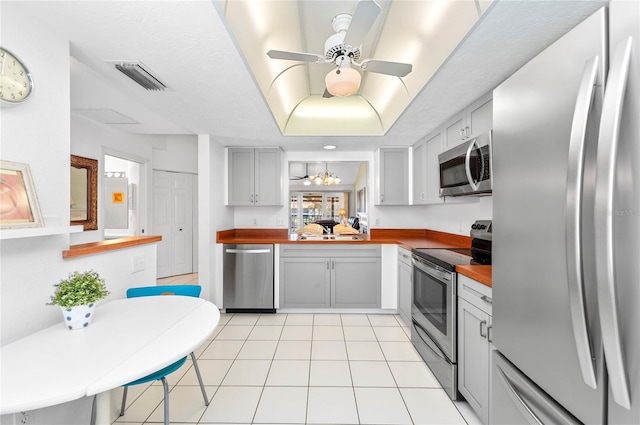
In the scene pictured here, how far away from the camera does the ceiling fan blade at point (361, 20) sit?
1264 millimetres

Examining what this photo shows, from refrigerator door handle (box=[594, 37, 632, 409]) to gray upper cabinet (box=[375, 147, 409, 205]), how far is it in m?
3.21

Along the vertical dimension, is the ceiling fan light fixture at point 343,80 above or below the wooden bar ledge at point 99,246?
above

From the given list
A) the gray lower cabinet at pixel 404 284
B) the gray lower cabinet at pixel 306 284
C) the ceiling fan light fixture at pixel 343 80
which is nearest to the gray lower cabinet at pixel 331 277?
the gray lower cabinet at pixel 306 284

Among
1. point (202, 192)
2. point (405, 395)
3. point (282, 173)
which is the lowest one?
point (405, 395)

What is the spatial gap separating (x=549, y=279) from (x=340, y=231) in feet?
12.5

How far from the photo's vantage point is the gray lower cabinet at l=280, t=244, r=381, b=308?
355cm

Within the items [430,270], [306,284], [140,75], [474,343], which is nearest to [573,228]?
[474,343]

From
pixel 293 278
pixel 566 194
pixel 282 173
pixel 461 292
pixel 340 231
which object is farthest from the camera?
pixel 340 231

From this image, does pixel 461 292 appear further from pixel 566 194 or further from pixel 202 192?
pixel 202 192

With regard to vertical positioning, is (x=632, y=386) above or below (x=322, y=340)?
above

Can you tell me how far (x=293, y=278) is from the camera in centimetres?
357

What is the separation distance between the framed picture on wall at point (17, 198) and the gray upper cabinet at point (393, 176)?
339 cm

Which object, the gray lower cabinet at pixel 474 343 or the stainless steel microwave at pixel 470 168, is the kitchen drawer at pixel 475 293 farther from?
the stainless steel microwave at pixel 470 168

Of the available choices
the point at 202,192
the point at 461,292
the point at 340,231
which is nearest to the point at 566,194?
the point at 461,292
